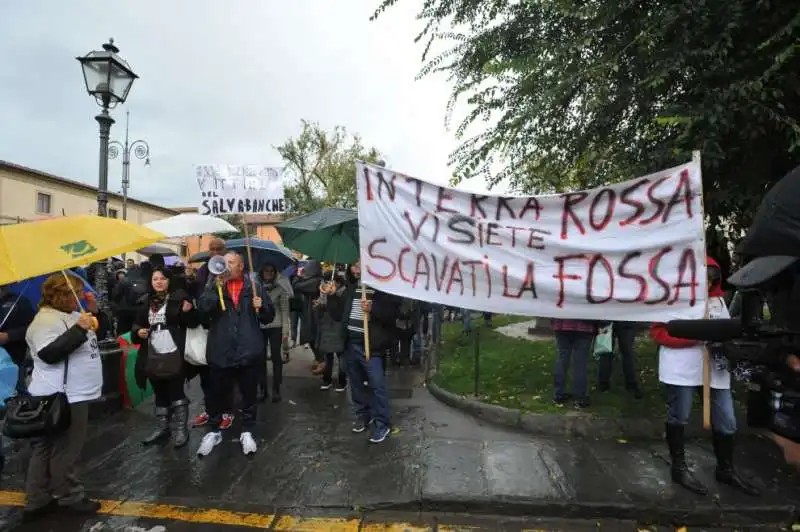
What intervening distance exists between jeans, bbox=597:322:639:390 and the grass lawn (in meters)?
0.15

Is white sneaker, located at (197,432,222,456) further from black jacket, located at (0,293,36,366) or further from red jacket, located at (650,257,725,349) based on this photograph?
red jacket, located at (650,257,725,349)

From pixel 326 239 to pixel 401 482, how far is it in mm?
3579

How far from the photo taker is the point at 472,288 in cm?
442

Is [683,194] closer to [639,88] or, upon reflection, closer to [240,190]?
[639,88]

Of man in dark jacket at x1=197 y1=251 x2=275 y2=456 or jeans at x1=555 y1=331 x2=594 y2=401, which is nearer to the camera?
man in dark jacket at x1=197 y1=251 x2=275 y2=456

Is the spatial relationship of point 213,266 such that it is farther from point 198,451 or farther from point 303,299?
point 303,299

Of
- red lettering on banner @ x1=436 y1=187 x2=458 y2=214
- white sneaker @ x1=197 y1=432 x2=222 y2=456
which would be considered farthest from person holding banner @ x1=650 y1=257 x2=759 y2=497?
white sneaker @ x1=197 y1=432 x2=222 y2=456

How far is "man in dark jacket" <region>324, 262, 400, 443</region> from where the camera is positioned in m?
4.93

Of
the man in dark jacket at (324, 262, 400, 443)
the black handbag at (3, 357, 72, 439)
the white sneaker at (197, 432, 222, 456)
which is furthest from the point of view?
the man in dark jacket at (324, 262, 400, 443)

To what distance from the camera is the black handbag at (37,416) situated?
3.43 m

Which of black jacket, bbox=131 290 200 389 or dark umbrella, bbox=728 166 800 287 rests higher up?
dark umbrella, bbox=728 166 800 287

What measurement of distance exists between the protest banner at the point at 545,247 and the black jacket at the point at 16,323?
12.1ft

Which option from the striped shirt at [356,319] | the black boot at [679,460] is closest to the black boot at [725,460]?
the black boot at [679,460]

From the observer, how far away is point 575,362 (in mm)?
5699
